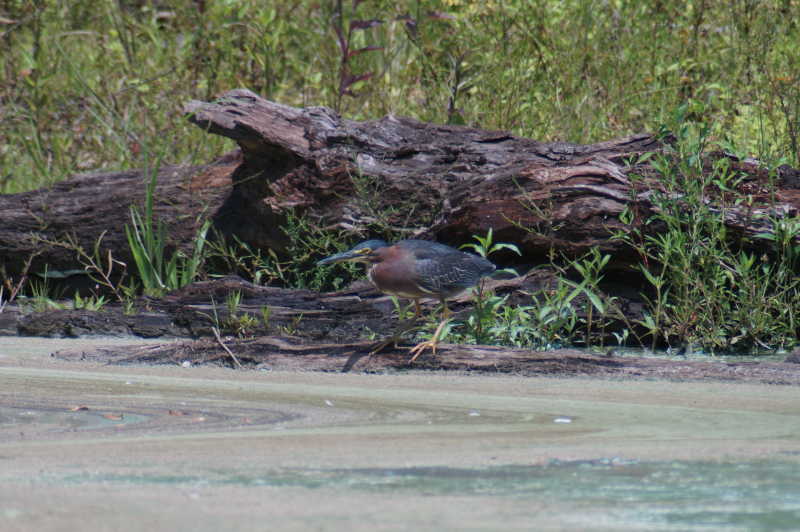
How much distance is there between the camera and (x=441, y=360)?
167 inches

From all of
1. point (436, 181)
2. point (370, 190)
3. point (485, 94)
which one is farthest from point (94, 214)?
point (485, 94)

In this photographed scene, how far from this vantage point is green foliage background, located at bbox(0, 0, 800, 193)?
295 inches

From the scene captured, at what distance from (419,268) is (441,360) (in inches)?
17.0

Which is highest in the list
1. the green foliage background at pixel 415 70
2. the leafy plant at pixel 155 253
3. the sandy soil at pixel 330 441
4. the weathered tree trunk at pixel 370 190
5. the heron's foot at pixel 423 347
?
the green foliage background at pixel 415 70

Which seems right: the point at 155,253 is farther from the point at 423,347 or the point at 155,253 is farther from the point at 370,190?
the point at 423,347

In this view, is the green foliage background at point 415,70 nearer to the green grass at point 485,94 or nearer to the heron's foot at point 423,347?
the green grass at point 485,94

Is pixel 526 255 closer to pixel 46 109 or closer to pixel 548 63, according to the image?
pixel 548 63

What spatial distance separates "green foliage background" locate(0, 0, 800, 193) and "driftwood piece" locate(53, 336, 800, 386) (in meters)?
2.51

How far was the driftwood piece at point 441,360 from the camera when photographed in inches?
156

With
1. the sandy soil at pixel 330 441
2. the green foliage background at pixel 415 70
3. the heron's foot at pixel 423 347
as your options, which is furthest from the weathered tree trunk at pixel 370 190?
the sandy soil at pixel 330 441

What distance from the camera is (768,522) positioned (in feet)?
6.30

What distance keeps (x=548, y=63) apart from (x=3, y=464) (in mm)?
6472

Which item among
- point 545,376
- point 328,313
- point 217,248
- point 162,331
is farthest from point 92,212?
point 545,376

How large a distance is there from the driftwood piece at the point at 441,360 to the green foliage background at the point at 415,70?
2.51m
